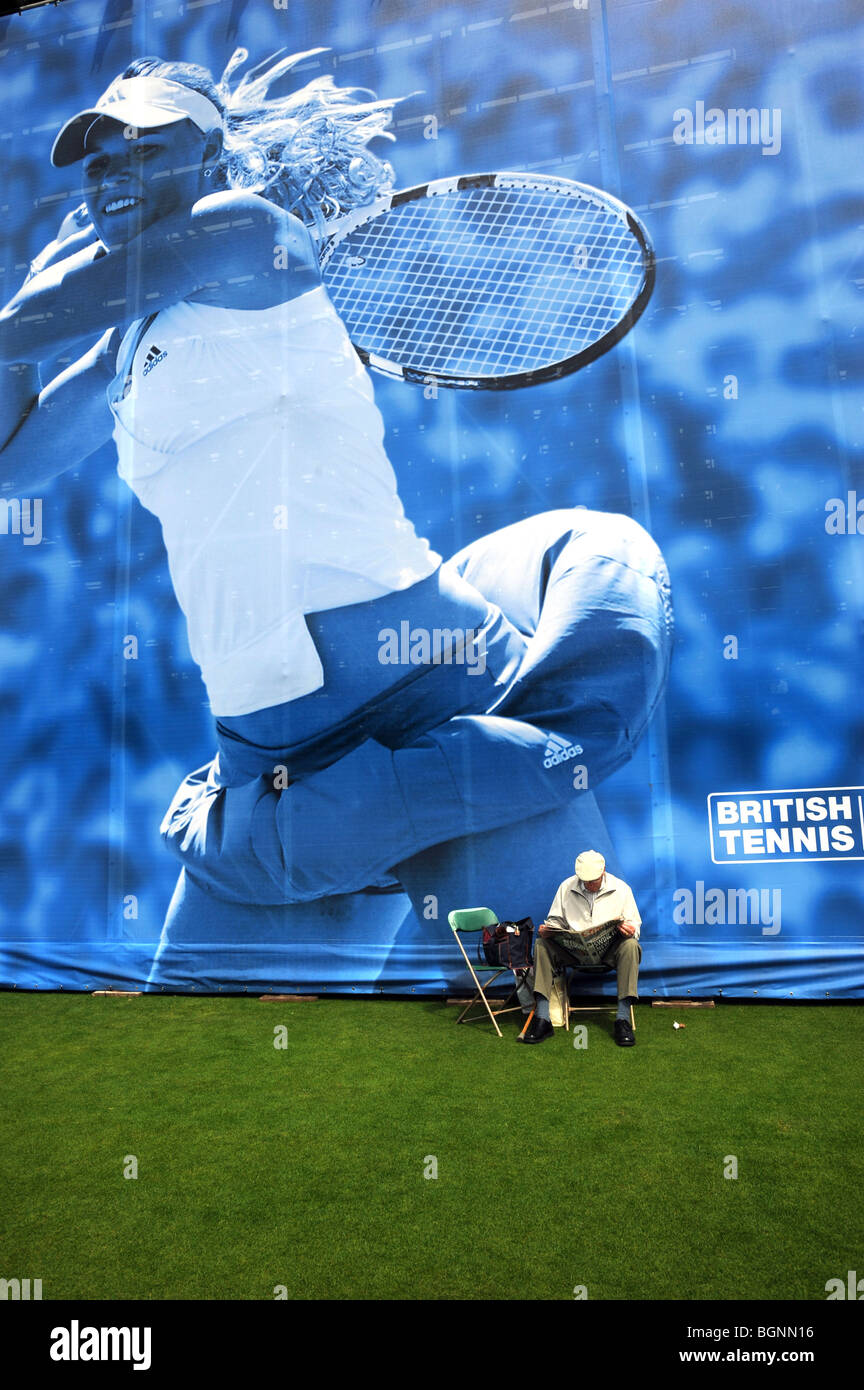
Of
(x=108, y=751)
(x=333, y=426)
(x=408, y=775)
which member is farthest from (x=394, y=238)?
(x=108, y=751)

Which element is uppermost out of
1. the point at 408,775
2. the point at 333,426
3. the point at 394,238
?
the point at 394,238

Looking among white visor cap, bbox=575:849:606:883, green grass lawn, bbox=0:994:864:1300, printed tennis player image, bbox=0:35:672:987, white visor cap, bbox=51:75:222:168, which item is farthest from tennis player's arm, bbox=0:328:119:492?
white visor cap, bbox=575:849:606:883

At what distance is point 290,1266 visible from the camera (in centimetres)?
226

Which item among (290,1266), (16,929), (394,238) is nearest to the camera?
(290,1266)

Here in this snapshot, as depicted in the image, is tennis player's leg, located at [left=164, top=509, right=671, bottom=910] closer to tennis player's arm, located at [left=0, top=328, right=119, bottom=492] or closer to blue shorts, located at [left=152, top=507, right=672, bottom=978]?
blue shorts, located at [left=152, top=507, right=672, bottom=978]

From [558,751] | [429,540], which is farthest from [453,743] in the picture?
[429,540]

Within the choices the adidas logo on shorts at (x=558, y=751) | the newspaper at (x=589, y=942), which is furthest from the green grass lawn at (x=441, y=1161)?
the adidas logo on shorts at (x=558, y=751)

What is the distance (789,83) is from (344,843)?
4920mm

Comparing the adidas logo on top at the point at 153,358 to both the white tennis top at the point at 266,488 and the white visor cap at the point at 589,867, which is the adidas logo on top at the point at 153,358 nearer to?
the white tennis top at the point at 266,488

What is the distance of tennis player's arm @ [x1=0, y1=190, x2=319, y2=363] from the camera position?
604 cm

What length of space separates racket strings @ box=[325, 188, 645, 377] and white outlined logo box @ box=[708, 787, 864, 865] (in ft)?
8.84

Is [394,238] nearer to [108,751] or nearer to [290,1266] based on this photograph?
[108,751]

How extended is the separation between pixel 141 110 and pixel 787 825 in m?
5.98

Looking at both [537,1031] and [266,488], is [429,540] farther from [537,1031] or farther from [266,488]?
[537,1031]
